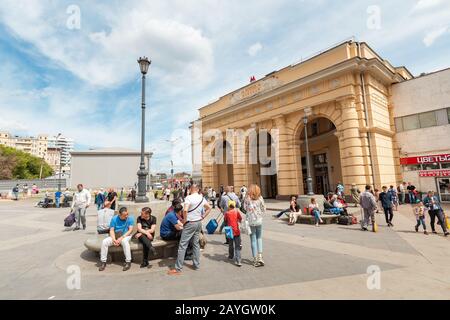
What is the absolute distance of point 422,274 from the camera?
4.42m

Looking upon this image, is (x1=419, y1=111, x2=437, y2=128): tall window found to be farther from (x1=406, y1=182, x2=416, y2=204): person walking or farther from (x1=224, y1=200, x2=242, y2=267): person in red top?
(x1=224, y1=200, x2=242, y2=267): person in red top

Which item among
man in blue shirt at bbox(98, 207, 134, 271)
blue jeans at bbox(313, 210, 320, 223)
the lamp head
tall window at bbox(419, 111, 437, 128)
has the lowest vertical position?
blue jeans at bbox(313, 210, 320, 223)

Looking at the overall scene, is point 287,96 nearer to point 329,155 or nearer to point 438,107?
point 329,155

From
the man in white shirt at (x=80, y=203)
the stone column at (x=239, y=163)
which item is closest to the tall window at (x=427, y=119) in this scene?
the stone column at (x=239, y=163)

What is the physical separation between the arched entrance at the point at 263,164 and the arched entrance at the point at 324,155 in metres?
3.70

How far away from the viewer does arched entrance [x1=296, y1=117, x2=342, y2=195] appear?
23000 mm

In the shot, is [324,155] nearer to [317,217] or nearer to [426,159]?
[426,159]

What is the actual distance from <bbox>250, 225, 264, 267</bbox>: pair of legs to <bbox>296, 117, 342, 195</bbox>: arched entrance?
1856 cm

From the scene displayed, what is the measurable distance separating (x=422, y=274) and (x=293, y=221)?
647 centimetres

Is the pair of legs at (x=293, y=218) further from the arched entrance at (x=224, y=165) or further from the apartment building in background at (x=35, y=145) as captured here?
the apartment building in background at (x=35, y=145)

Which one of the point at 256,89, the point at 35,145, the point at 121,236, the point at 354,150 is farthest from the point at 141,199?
the point at 35,145

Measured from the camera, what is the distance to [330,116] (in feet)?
59.9

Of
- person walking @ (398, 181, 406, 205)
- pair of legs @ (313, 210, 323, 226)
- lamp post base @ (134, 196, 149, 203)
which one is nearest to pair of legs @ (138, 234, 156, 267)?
lamp post base @ (134, 196, 149, 203)

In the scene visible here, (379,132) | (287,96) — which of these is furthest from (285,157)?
(379,132)
